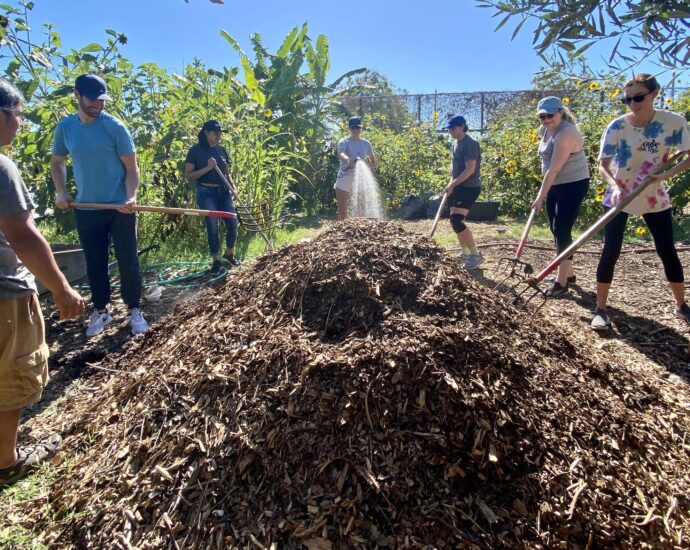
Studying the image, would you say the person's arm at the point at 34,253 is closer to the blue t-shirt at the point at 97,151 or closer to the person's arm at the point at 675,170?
the blue t-shirt at the point at 97,151

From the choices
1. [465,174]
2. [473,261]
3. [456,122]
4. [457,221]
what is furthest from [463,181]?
[473,261]

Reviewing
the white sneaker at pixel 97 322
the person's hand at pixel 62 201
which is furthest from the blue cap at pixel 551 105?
the white sneaker at pixel 97 322

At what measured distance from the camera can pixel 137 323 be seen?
363 cm

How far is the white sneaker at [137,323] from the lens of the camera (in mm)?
3602

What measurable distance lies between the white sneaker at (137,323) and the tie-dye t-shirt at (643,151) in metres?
3.70

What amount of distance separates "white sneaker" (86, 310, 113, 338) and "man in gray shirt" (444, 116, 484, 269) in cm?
355

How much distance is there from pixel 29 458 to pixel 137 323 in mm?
1594

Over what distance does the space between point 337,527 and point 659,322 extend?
3.19 meters

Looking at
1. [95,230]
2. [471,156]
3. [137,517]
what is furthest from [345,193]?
[137,517]

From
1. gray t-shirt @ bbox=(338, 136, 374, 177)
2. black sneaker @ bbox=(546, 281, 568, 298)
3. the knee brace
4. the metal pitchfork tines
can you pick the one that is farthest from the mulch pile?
gray t-shirt @ bbox=(338, 136, 374, 177)

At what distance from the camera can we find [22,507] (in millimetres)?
1896

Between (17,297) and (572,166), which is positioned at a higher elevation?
(572,166)

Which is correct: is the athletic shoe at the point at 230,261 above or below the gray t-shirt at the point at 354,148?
below

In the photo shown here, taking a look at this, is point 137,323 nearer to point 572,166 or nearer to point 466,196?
point 466,196
